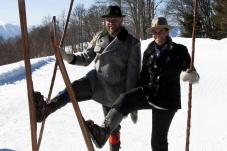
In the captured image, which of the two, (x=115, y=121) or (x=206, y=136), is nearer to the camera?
(x=115, y=121)

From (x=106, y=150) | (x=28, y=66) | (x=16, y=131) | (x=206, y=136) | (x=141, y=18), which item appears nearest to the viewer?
(x=28, y=66)

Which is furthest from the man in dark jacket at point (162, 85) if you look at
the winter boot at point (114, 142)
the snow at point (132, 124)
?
the snow at point (132, 124)

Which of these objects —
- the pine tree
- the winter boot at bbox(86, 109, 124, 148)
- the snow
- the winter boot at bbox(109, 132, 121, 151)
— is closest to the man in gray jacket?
→ the winter boot at bbox(86, 109, 124, 148)

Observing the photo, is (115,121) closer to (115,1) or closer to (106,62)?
(106,62)

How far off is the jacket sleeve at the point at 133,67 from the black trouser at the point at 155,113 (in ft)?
0.68

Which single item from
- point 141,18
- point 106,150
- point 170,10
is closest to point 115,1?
point 141,18

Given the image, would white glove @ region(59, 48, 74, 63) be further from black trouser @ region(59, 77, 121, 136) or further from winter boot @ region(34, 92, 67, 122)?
winter boot @ region(34, 92, 67, 122)

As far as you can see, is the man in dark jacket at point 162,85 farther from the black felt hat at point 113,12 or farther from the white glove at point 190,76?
the black felt hat at point 113,12

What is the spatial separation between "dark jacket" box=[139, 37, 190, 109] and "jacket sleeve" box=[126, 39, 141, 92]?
0.68 ft

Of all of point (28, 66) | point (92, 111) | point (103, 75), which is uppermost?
point (28, 66)

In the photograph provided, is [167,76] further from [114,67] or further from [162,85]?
[114,67]

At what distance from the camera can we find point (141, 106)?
2811mm

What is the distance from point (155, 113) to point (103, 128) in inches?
25.2

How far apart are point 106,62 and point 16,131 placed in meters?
2.87
